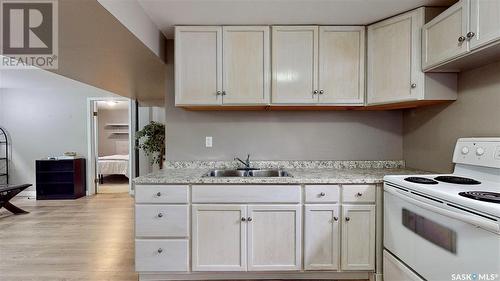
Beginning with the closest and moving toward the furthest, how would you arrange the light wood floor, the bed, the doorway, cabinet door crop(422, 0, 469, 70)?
1. cabinet door crop(422, 0, 469, 70)
2. the light wood floor
3. the doorway
4. the bed

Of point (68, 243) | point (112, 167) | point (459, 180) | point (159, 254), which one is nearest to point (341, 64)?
point (459, 180)

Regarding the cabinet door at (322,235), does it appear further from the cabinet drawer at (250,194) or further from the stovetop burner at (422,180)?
the stovetop burner at (422,180)

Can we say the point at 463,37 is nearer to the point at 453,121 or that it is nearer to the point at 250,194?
the point at 453,121

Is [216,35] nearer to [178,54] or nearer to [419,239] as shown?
[178,54]

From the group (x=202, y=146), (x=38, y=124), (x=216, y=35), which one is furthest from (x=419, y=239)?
(x=38, y=124)

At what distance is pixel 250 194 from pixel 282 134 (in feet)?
2.81

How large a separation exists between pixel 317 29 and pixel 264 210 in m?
1.63

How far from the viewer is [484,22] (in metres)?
1.43

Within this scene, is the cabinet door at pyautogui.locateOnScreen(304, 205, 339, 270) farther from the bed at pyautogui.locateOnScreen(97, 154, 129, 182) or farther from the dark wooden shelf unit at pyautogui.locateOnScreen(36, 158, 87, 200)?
the bed at pyautogui.locateOnScreen(97, 154, 129, 182)

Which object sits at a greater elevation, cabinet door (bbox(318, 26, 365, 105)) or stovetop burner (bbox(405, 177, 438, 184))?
cabinet door (bbox(318, 26, 365, 105))

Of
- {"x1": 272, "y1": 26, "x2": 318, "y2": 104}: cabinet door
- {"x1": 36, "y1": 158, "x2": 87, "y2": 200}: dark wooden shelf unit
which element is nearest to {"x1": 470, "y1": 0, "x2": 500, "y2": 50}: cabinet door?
{"x1": 272, "y1": 26, "x2": 318, "y2": 104}: cabinet door

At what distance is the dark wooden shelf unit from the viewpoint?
493cm

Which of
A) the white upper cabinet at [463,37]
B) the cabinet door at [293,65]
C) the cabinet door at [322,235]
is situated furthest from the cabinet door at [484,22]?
the cabinet door at [322,235]

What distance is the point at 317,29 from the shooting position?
225cm
